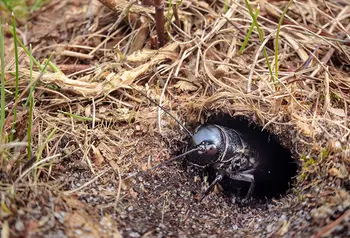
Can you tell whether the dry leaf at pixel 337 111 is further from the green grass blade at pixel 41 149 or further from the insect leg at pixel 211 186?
the green grass blade at pixel 41 149

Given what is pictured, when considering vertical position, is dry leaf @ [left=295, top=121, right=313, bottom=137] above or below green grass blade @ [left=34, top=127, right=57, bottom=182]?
below

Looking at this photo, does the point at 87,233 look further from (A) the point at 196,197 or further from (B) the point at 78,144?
(A) the point at 196,197

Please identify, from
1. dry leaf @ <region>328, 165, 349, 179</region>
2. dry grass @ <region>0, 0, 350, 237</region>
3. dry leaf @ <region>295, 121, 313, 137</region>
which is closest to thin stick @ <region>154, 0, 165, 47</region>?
dry grass @ <region>0, 0, 350, 237</region>

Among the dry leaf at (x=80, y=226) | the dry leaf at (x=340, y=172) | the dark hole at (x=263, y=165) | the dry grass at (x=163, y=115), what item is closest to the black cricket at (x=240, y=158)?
the dark hole at (x=263, y=165)

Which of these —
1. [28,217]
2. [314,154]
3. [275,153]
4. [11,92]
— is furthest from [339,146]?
[11,92]

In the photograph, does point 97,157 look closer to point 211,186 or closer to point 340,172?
point 211,186

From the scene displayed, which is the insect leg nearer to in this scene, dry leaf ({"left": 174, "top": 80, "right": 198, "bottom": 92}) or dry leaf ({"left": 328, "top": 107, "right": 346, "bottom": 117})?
dry leaf ({"left": 174, "top": 80, "right": 198, "bottom": 92})
